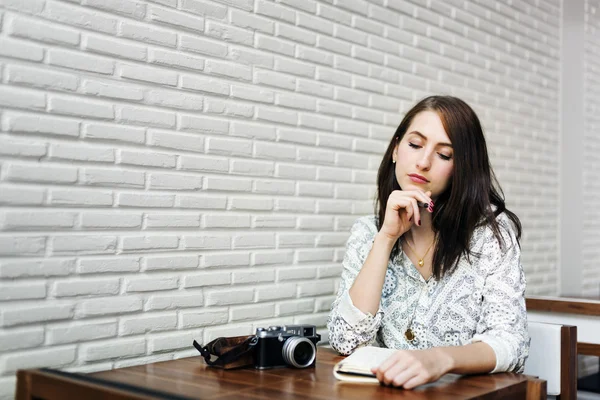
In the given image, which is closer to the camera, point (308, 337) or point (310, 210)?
point (308, 337)

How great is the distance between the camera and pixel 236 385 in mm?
1716

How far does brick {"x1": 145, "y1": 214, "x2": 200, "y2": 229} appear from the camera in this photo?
2303 mm

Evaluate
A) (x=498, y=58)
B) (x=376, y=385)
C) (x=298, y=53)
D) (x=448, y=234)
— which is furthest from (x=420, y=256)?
(x=498, y=58)

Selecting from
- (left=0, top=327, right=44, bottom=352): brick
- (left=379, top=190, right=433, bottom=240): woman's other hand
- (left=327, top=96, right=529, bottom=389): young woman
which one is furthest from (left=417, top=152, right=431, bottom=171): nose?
(left=0, top=327, right=44, bottom=352): brick

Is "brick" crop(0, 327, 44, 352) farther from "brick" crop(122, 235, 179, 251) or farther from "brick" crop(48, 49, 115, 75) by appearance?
"brick" crop(48, 49, 115, 75)

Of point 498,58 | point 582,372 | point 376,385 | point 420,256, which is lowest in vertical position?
point 582,372

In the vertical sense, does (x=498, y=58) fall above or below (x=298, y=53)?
above

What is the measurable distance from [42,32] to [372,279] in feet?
4.00

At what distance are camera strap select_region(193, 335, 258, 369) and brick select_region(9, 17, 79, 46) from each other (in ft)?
3.25

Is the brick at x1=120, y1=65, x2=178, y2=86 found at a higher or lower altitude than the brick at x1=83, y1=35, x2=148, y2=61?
lower

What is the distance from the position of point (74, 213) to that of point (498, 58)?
113 inches

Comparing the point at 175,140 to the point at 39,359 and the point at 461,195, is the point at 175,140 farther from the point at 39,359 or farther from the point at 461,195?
the point at 461,195

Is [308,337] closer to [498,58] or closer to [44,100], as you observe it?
[44,100]

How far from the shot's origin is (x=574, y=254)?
4625 millimetres
